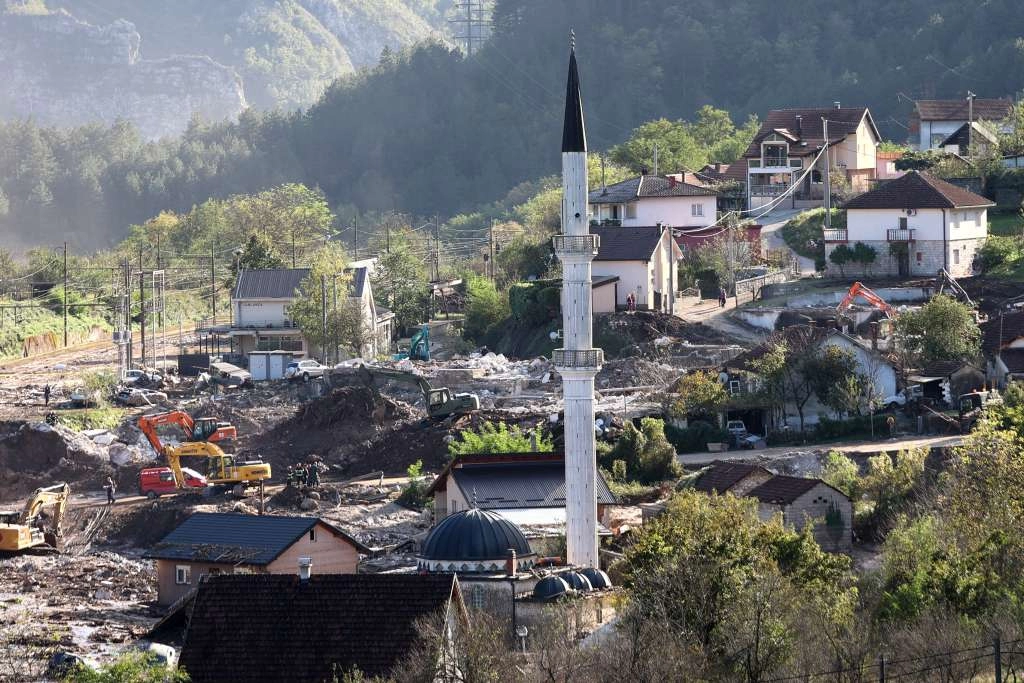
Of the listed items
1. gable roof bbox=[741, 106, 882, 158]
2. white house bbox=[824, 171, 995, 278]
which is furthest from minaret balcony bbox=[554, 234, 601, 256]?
gable roof bbox=[741, 106, 882, 158]

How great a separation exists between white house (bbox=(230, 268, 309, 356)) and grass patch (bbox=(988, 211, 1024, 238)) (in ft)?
89.0

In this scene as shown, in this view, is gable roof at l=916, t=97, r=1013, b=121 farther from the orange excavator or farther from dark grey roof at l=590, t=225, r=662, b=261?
the orange excavator

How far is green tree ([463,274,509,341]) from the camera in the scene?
7988 cm

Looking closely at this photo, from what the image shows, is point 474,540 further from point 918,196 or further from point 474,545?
point 918,196

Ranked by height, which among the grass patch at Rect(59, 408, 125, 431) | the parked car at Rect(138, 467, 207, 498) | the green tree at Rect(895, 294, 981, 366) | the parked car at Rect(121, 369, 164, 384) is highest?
the green tree at Rect(895, 294, 981, 366)

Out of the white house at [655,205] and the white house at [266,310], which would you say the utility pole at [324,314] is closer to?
the white house at [266,310]

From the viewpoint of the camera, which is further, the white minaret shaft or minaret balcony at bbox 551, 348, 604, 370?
minaret balcony at bbox 551, 348, 604, 370

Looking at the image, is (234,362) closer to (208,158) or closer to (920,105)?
(920,105)

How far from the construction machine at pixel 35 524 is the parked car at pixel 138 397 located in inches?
658

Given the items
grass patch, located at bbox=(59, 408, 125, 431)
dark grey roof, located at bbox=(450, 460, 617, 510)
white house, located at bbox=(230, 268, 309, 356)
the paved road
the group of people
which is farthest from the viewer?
white house, located at bbox=(230, 268, 309, 356)

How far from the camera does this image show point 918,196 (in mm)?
74625

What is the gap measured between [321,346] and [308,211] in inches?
1831

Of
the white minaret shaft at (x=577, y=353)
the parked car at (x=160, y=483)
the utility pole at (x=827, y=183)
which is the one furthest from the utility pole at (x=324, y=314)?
the white minaret shaft at (x=577, y=353)

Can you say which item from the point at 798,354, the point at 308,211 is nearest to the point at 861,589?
the point at 798,354
